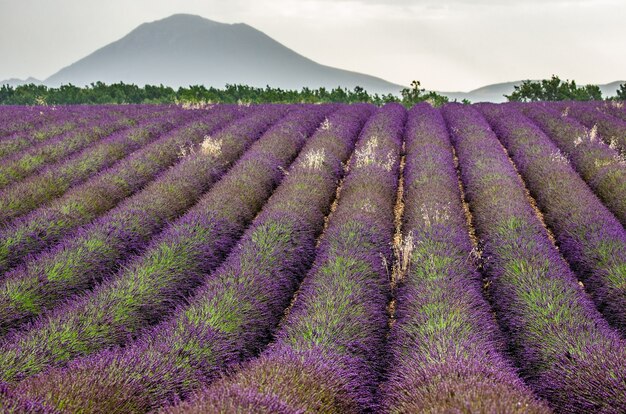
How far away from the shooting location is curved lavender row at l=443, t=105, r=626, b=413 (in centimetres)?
466

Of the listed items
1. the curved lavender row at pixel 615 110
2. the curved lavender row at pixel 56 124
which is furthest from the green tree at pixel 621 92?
the curved lavender row at pixel 56 124

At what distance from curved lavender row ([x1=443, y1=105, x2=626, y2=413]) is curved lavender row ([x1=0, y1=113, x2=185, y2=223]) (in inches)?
286

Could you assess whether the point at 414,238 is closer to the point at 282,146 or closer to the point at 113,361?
the point at 113,361

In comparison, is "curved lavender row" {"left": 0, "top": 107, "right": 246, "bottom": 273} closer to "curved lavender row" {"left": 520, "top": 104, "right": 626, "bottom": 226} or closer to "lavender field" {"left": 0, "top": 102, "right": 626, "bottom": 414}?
"lavender field" {"left": 0, "top": 102, "right": 626, "bottom": 414}

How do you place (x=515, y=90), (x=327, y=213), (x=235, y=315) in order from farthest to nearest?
(x=515, y=90), (x=327, y=213), (x=235, y=315)

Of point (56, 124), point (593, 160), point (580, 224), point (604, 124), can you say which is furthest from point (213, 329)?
point (604, 124)

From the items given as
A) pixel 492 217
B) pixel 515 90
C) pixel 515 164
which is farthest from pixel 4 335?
pixel 515 90

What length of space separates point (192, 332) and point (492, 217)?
16.5ft

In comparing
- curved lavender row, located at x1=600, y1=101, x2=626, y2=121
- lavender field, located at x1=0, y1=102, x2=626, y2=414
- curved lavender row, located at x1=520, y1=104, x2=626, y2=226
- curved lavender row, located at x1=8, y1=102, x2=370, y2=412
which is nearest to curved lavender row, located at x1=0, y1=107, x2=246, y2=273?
lavender field, located at x1=0, y1=102, x2=626, y2=414

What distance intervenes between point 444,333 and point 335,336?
3.17ft

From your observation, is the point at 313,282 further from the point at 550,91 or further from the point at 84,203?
the point at 550,91

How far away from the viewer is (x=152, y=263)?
7230 mm

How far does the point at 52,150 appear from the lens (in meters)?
13.5

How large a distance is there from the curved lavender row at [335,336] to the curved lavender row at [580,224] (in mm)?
2418
